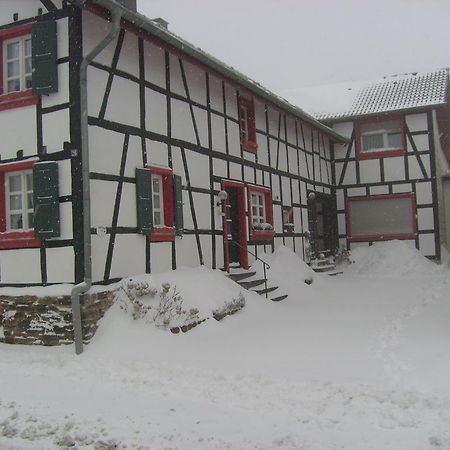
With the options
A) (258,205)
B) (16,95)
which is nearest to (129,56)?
(16,95)

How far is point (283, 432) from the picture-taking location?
417 centimetres

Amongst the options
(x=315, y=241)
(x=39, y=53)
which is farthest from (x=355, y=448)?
(x=315, y=241)

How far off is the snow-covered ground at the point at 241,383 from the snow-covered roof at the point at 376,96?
33.6 feet

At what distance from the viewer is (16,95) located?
810 cm

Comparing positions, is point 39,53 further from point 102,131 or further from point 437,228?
point 437,228

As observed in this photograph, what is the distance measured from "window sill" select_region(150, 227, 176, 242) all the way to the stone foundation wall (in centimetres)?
147

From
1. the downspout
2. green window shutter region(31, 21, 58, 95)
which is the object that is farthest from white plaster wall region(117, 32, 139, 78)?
green window shutter region(31, 21, 58, 95)

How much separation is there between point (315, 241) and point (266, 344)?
10.4 m

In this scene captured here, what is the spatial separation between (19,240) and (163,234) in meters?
2.42

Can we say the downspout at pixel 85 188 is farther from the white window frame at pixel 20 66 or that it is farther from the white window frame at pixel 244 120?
the white window frame at pixel 244 120

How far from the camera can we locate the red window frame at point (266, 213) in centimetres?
1245

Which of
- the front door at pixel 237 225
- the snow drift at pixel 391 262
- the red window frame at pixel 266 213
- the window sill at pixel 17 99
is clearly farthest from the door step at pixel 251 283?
the snow drift at pixel 391 262

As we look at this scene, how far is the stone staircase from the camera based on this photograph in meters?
10.9

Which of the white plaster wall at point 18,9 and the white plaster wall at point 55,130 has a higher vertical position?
the white plaster wall at point 18,9
